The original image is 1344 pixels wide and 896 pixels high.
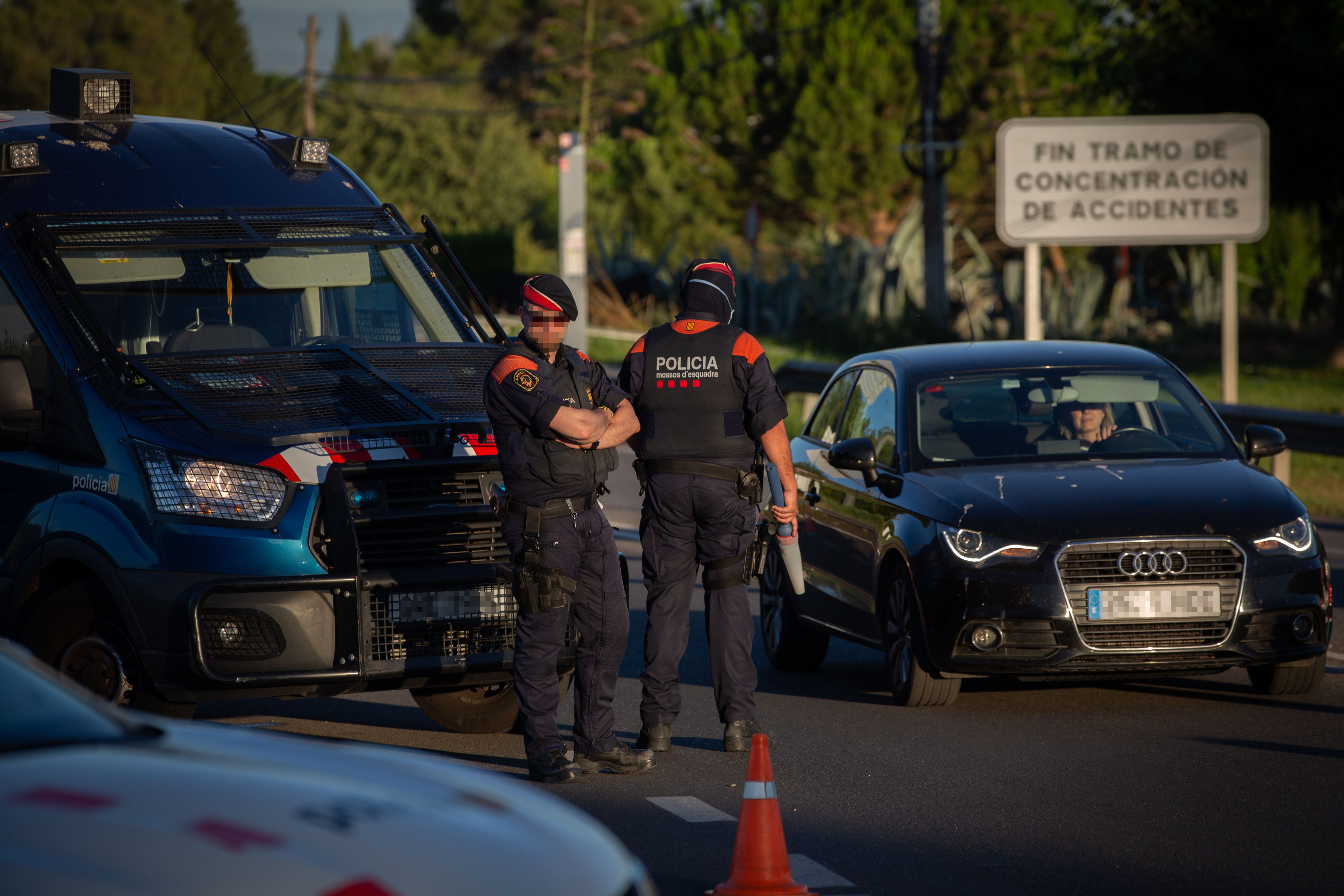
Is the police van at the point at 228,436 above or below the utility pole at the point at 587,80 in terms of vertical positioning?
below

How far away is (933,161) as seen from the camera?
25.8 metres

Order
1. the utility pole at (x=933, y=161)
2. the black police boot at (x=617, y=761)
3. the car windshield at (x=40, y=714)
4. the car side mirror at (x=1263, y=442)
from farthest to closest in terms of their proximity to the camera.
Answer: the utility pole at (x=933, y=161), the car side mirror at (x=1263, y=442), the black police boot at (x=617, y=761), the car windshield at (x=40, y=714)

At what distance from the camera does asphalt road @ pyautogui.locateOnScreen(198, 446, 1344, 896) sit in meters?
5.51

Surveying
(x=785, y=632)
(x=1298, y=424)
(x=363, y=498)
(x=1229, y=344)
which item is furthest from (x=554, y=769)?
(x=1229, y=344)

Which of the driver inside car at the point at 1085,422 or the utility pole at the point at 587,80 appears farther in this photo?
the utility pole at the point at 587,80

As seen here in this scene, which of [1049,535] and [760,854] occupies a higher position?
[1049,535]

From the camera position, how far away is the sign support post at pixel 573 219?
25438 millimetres

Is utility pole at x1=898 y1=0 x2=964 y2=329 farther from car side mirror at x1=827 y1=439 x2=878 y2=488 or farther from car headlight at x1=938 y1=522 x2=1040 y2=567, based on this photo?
car headlight at x1=938 y1=522 x2=1040 y2=567

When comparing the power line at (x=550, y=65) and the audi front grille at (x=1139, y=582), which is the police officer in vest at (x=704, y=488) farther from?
the power line at (x=550, y=65)

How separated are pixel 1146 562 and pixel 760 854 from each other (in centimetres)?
314

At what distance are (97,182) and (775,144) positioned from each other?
47.9 metres

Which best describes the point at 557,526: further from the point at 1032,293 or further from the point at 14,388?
the point at 1032,293

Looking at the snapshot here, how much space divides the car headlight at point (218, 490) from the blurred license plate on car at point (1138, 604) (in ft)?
10.9

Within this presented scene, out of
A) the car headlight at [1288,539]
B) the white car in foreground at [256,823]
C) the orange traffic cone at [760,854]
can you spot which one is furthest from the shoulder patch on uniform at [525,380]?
the car headlight at [1288,539]
